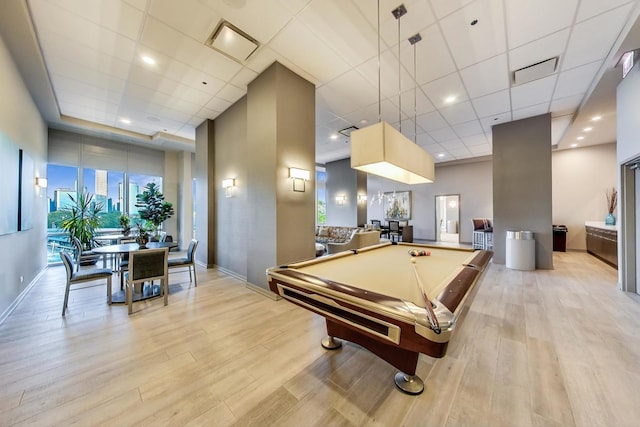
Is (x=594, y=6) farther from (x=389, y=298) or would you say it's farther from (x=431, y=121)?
(x=389, y=298)

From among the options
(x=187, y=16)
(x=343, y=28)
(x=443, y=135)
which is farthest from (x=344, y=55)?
(x=443, y=135)

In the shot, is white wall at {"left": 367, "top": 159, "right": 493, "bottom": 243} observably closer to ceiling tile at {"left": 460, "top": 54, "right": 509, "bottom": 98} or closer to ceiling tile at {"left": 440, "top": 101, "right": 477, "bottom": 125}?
ceiling tile at {"left": 440, "top": 101, "right": 477, "bottom": 125}

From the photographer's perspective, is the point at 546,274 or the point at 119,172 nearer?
the point at 546,274

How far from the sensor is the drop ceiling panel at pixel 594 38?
2.57 m

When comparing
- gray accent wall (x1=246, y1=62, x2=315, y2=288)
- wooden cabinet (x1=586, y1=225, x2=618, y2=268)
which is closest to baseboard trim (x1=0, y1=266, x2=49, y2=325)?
gray accent wall (x1=246, y1=62, x2=315, y2=288)

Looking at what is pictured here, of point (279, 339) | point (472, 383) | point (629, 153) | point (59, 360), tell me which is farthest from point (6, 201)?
point (629, 153)

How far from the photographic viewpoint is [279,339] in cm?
241

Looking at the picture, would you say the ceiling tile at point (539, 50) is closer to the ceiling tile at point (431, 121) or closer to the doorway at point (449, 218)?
the ceiling tile at point (431, 121)

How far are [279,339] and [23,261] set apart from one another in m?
4.54

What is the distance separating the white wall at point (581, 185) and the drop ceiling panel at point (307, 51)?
29.0ft

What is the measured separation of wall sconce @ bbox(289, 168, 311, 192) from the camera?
11.9ft

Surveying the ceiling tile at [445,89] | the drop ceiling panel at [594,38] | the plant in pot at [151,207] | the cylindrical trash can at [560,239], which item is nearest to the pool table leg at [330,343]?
the ceiling tile at [445,89]

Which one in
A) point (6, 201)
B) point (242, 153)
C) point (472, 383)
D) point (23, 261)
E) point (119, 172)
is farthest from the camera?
point (119, 172)

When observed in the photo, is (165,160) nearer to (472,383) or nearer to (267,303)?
(267,303)
